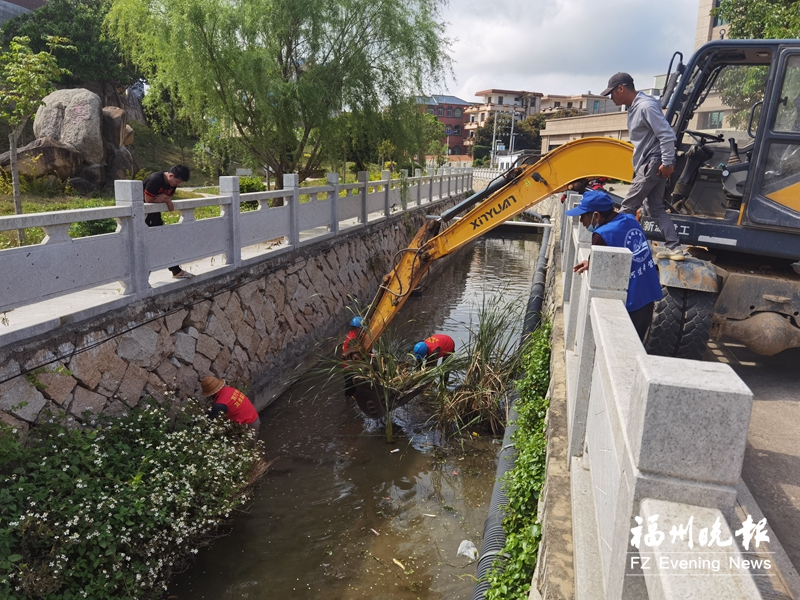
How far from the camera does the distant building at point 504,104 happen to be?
277 feet

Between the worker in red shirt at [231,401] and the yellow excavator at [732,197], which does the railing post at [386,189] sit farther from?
the worker in red shirt at [231,401]

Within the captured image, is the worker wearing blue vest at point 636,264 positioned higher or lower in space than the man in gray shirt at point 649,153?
lower

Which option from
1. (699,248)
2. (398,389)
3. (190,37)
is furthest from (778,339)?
(190,37)

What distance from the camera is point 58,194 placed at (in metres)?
15.9

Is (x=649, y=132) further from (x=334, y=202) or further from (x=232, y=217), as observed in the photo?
(x=334, y=202)

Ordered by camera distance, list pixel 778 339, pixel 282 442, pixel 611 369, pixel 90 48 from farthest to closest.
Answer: pixel 90 48 → pixel 282 442 → pixel 778 339 → pixel 611 369

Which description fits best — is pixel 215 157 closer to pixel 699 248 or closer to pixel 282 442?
pixel 282 442

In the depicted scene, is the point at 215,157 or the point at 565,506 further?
the point at 215,157

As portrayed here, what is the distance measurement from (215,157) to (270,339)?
550 centimetres

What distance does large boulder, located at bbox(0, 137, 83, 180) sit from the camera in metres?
15.8

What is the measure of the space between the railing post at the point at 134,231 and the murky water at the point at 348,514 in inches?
92.6

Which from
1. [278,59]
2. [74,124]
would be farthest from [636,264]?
[74,124]

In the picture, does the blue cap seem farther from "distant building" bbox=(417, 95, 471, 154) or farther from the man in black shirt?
"distant building" bbox=(417, 95, 471, 154)

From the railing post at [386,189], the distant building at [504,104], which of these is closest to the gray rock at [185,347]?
the railing post at [386,189]
